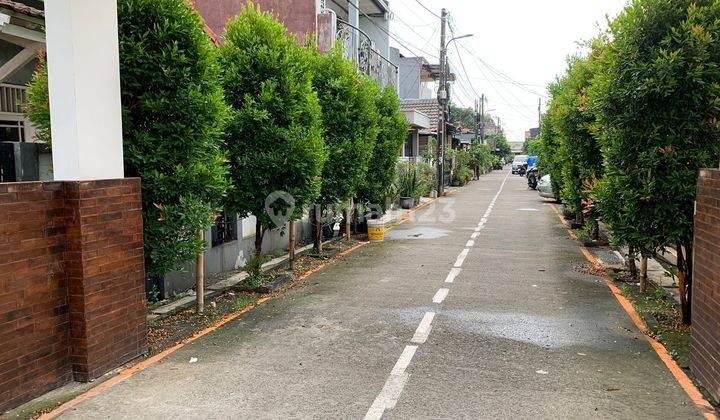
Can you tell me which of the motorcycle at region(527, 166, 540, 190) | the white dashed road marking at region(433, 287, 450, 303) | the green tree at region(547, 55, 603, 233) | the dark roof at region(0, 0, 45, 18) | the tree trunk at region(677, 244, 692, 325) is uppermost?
the dark roof at region(0, 0, 45, 18)

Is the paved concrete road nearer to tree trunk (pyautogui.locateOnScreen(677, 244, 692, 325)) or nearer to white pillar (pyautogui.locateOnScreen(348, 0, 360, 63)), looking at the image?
tree trunk (pyautogui.locateOnScreen(677, 244, 692, 325))

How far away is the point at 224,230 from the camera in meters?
10.4

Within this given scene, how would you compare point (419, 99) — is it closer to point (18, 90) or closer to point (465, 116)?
point (18, 90)

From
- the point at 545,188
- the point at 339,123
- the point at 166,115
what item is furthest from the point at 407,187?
the point at 166,115

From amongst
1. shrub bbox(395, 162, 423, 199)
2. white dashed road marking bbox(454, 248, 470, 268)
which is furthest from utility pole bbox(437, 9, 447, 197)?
white dashed road marking bbox(454, 248, 470, 268)

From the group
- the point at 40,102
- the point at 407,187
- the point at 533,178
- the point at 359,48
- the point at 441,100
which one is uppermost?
the point at 359,48

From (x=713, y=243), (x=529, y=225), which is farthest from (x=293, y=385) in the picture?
(x=529, y=225)

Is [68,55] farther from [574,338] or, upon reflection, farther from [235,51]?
[574,338]

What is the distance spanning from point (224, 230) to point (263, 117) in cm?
295

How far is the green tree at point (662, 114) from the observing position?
20.4ft

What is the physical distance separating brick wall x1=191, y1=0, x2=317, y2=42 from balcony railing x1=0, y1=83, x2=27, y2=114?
8224 millimetres

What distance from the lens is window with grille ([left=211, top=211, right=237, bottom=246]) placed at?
32.8ft

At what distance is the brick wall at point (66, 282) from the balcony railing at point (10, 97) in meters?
4.77

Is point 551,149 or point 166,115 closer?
point 166,115
